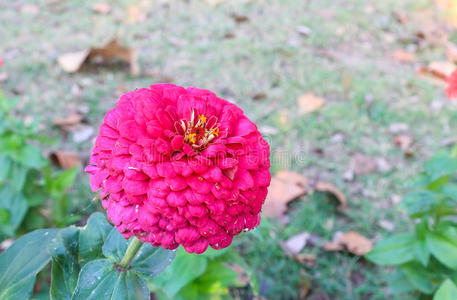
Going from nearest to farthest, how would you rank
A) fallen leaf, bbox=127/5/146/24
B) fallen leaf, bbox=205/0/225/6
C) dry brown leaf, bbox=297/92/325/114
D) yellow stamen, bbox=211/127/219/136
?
yellow stamen, bbox=211/127/219/136
dry brown leaf, bbox=297/92/325/114
fallen leaf, bbox=127/5/146/24
fallen leaf, bbox=205/0/225/6

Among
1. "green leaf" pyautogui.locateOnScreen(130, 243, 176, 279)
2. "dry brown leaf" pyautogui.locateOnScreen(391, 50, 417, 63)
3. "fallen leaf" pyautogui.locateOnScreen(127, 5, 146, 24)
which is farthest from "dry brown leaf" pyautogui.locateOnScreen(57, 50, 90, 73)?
"dry brown leaf" pyautogui.locateOnScreen(391, 50, 417, 63)

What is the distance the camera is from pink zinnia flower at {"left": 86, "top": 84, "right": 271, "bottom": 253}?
2.65 ft

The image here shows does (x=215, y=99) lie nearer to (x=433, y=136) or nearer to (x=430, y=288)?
(x=430, y=288)

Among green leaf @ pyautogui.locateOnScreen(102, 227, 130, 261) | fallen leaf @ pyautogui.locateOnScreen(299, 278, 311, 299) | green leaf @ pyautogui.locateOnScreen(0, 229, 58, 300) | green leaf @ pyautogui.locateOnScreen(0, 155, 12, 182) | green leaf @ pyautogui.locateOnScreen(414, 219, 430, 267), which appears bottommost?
fallen leaf @ pyautogui.locateOnScreen(299, 278, 311, 299)

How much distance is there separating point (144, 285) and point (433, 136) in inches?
92.4

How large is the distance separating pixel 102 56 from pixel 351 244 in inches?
88.1

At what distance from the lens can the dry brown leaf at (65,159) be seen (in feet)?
7.39

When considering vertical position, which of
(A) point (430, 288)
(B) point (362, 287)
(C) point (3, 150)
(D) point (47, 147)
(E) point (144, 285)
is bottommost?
(B) point (362, 287)

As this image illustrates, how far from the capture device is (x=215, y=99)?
3.13 feet

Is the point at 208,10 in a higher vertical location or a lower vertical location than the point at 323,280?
higher

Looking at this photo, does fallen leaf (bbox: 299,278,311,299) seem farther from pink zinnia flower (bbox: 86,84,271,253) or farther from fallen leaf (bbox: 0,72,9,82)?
fallen leaf (bbox: 0,72,9,82)

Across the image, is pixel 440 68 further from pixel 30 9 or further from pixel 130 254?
pixel 30 9

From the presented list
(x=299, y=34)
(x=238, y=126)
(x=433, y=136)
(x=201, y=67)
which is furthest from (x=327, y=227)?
(x=299, y=34)

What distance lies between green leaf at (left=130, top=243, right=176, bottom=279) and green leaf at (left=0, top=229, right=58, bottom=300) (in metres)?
0.23
